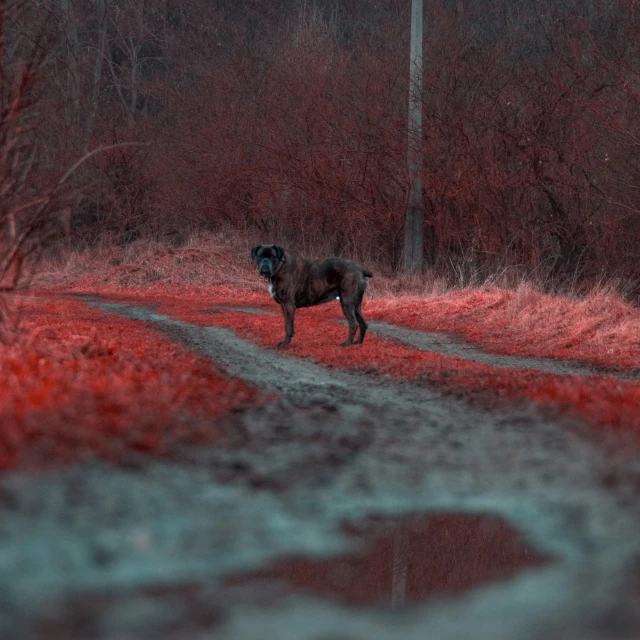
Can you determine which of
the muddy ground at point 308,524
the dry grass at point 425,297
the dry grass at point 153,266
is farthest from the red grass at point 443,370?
the dry grass at point 153,266

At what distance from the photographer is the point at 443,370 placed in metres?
10.1

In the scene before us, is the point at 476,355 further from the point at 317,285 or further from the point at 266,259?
the point at 266,259

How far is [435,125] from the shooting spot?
83.1ft

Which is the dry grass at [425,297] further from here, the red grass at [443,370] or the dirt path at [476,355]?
the red grass at [443,370]

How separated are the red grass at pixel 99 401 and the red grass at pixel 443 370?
219 cm

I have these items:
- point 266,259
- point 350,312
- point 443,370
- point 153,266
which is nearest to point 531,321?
point 350,312

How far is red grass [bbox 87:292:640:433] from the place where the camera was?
281 inches

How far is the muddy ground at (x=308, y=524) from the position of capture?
125 inches

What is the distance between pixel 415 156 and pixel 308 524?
72.2 ft

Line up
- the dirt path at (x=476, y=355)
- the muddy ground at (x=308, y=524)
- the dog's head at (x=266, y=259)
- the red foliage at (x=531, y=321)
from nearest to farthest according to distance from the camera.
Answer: the muddy ground at (x=308, y=524) → the dirt path at (x=476, y=355) → the dog's head at (x=266, y=259) → the red foliage at (x=531, y=321)

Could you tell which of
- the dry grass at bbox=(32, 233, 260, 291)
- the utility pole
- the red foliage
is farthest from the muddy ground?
the dry grass at bbox=(32, 233, 260, 291)

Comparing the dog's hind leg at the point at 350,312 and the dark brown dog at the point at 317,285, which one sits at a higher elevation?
the dark brown dog at the point at 317,285

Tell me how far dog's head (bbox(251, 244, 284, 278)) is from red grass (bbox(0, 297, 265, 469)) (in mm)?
2398

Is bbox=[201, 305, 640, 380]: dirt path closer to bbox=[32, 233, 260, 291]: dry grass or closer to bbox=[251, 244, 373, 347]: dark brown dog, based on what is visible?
bbox=[251, 244, 373, 347]: dark brown dog
